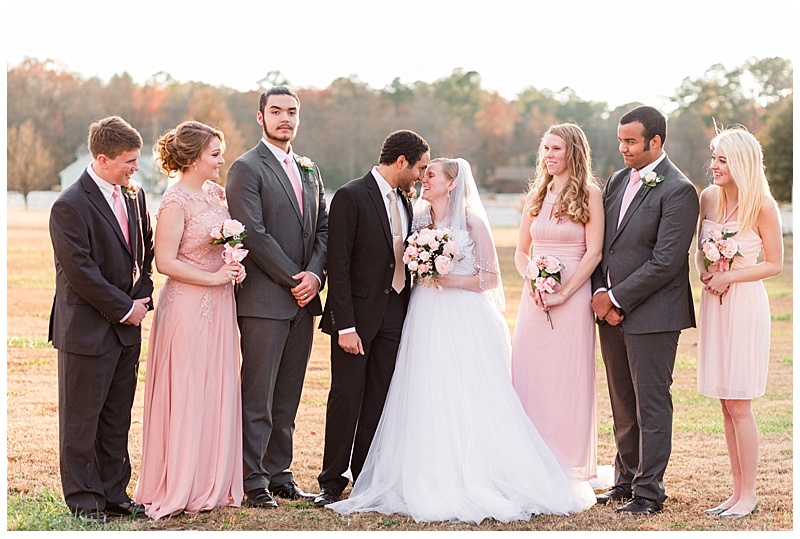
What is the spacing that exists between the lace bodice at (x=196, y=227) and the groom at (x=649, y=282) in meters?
2.55

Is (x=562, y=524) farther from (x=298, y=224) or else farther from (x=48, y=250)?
(x=48, y=250)

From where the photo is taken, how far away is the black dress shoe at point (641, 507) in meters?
6.17

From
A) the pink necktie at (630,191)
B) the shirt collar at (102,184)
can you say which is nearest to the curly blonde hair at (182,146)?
the shirt collar at (102,184)

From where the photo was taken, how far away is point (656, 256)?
6195 mm

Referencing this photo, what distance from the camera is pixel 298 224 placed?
6.51 m

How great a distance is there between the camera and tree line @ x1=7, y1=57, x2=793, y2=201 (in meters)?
63.2

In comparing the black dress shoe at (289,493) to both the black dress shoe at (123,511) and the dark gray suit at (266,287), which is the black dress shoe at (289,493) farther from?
the black dress shoe at (123,511)

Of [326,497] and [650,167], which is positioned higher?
[650,167]

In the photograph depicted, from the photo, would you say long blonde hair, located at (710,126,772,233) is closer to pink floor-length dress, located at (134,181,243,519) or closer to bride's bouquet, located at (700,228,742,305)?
bride's bouquet, located at (700,228,742,305)

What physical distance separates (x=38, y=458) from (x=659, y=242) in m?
5.10

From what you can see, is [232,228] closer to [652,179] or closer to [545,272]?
[545,272]

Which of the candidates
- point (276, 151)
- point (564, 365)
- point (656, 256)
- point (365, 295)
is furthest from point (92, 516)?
point (656, 256)

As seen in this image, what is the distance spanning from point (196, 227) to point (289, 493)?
1945 millimetres

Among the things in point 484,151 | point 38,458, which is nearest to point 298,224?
point 38,458
